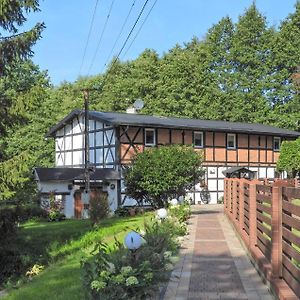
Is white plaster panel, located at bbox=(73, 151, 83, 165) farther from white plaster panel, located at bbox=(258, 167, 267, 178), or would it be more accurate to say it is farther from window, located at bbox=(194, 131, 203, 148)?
white plaster panel, located at bbox=(258, 167, 267, 178)

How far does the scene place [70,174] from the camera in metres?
32.3

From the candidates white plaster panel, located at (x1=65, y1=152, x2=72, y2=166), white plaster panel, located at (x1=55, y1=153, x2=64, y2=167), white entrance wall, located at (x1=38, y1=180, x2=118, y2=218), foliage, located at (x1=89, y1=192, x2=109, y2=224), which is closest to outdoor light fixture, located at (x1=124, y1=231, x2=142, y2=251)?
foliage, located at (x1=89, y1=192, x2=109, y2=224)

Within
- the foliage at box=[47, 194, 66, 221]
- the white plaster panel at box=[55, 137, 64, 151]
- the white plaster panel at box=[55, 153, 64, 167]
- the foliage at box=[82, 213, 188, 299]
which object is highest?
the white plaster panel at box=[55, 137, 64, 151]

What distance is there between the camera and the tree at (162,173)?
23.0 m

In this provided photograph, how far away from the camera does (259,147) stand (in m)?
38.3

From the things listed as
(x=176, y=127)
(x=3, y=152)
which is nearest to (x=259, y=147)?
(x=176, y=127)

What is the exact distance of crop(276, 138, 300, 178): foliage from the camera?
3544 centimetres

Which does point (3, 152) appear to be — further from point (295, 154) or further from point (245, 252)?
point (295, 154)

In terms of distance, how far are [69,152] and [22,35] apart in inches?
849

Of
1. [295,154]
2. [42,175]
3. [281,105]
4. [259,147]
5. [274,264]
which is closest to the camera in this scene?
[274,264]

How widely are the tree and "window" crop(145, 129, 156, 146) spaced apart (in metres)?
8.11

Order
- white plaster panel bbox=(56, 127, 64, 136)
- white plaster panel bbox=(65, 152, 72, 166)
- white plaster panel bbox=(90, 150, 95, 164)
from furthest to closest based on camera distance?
white plaster panel bbox=(56, 127, 64, 136), white plaster panel bbox=(65, 152, 72, 166), white plaster panel bbox=(90, 150, 95, 164)

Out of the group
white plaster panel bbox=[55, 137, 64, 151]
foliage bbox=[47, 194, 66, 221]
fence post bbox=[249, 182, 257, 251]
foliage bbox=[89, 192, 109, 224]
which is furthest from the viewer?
white plaster panel bbox=[55, 137, 64, 151]

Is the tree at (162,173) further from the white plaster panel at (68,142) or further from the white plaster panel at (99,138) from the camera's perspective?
the white plaster panel at (68,142)
